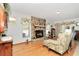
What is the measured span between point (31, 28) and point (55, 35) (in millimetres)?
1227

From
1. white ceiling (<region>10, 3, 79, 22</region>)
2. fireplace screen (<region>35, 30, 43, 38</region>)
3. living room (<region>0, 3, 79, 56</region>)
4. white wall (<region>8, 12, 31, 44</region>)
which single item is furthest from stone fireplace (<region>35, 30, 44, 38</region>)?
white wall (<region>8, 12, 31, 44</region>)

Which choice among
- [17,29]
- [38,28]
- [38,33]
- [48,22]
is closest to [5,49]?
[17,29]

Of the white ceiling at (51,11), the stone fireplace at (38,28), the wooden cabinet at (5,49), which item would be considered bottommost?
the wooden cabinet at (5,49)

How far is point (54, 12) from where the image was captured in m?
3.24

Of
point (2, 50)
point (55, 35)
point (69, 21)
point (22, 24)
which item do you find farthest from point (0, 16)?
point (55, 35)

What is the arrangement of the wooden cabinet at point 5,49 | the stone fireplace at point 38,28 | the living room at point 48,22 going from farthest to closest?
the stone fireplace at point 38,28 → the living room at point 48,22 → the wooden cabinet at point 5,49

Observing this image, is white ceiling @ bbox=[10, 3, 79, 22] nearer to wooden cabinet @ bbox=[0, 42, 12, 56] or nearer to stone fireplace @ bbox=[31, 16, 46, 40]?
stone fireplace @ bbox=[31, 16, 46, 40]

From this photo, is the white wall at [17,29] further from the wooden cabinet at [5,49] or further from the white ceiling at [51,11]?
the wooden cabinet at [5,49]

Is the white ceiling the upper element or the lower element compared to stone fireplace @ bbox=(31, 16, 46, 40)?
upper

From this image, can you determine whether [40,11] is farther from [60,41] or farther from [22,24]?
[60,41]

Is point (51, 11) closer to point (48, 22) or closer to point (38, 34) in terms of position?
point (48, 22)

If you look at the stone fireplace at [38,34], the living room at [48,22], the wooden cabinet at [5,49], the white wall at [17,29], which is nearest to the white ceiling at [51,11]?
the living room at [48,22]

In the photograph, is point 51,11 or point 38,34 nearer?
point 51,11

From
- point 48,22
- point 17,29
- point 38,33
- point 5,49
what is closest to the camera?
point 5,49
